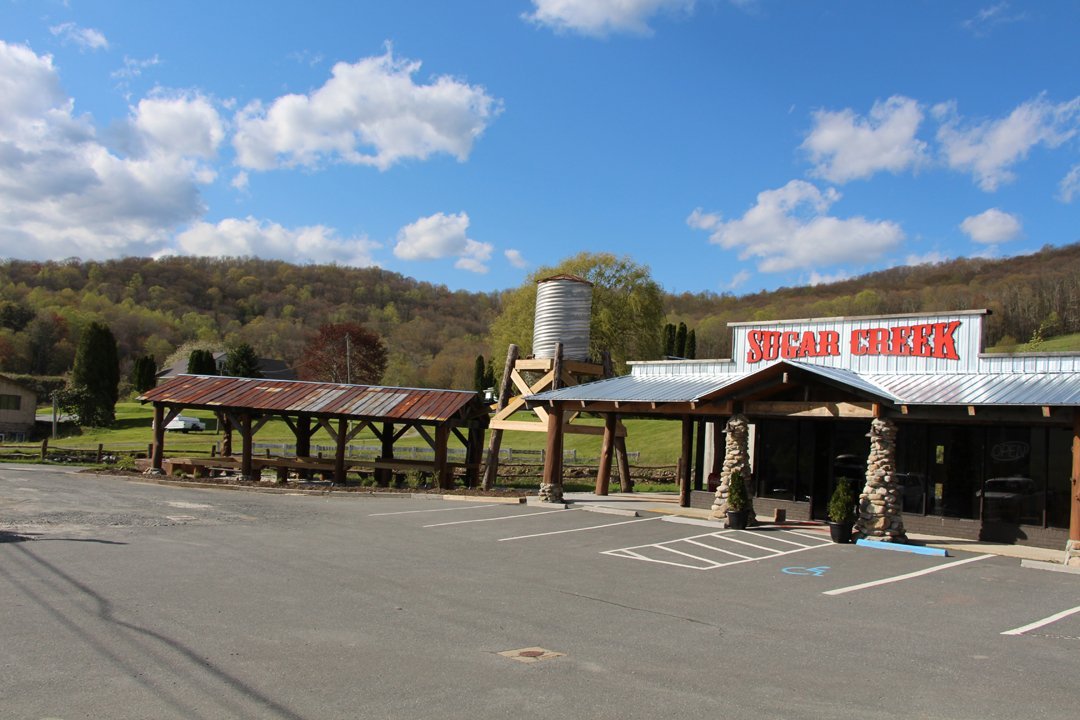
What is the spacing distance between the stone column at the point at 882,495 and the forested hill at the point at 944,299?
47186mm

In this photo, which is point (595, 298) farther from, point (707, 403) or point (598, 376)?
point (707, 403)

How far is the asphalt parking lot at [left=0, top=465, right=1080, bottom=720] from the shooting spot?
6.20 m

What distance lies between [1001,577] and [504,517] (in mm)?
9832

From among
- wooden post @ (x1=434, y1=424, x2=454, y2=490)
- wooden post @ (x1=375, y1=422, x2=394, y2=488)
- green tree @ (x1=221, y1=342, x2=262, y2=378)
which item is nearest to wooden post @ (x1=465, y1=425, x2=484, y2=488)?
wooden post @ (x1=434, y1=424, x2=454, y2=490)

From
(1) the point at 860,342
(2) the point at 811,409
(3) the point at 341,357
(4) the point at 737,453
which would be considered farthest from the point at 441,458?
(3) the point at 341,357

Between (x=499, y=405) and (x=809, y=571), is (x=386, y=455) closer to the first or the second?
(x=499, y=405)

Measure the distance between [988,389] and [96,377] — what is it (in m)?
62.9

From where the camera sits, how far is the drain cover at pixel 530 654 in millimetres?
7301

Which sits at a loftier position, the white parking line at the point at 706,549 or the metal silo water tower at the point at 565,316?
the metal silo water tower at the point at 565,316

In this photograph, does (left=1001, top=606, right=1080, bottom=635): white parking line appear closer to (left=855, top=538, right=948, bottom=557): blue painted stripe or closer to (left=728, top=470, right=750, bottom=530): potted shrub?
(left=855, top=538, right=948, bottom=557): blue painted stripe

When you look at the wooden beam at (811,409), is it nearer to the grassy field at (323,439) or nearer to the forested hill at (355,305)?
the grassy field at (323,439)

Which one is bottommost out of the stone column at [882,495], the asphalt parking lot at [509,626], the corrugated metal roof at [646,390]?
the asphalt parking lot at [509,626]

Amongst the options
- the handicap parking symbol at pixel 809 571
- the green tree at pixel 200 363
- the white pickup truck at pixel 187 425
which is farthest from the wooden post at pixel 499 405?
the green tree at pixel 200 363

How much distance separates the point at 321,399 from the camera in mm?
26781
